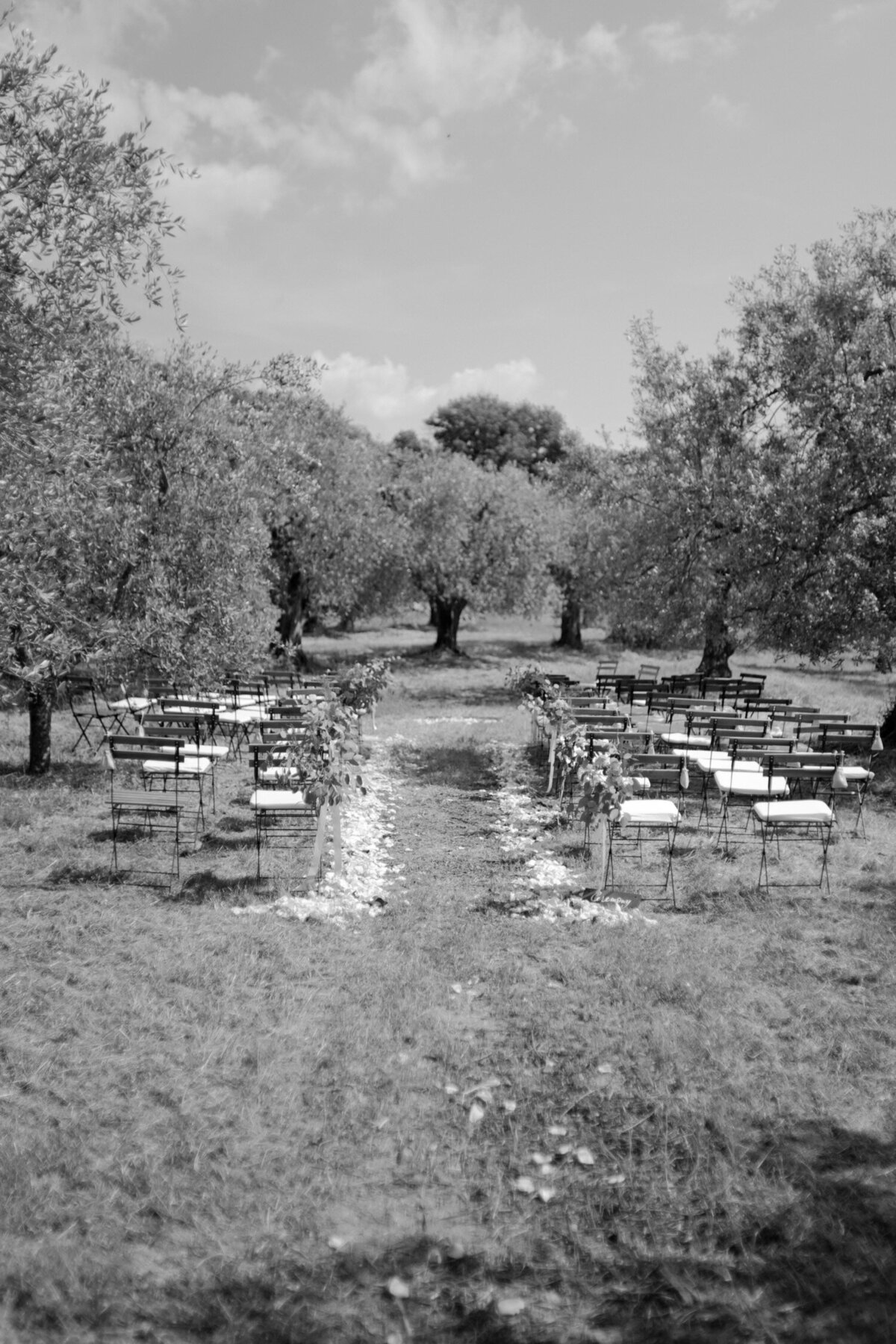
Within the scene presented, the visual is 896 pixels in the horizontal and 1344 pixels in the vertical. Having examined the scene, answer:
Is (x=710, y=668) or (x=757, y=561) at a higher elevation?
(x=757, y=561)

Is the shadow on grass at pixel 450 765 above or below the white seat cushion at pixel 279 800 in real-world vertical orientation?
below

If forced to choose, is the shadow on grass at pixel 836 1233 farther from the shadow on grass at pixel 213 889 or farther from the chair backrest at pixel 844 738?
the chair backrest at pixel 844 738

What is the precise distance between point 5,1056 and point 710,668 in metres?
26.6

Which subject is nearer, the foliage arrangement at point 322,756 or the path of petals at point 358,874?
the path of petals at point 358,874

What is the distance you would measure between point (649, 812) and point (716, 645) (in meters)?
19.5

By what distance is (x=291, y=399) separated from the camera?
103ft

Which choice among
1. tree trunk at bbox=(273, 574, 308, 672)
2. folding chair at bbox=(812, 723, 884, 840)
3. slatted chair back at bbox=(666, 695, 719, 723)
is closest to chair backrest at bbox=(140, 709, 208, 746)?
slatted chair back at bbox=(666, 695, 719, 723)

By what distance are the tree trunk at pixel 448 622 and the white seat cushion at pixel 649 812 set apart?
29401 mm

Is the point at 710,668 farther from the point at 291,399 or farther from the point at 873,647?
the point at 291,399

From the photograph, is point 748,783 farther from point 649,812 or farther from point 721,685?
point 721,685

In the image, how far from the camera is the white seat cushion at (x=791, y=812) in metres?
10.5

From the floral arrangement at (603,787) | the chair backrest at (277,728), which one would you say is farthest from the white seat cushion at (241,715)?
the floral arrangement at (603,787)

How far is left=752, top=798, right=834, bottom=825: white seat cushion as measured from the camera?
34.5 feet

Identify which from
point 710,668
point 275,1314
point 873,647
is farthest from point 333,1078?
point 710,668
